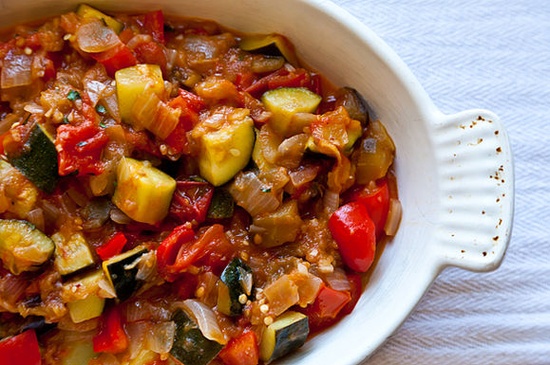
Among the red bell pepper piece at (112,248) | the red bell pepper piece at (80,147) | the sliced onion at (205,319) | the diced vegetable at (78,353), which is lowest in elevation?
the diced vegetable at (78,353)

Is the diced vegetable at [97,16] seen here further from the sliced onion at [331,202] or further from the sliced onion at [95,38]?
the sliced onion at [331,202]

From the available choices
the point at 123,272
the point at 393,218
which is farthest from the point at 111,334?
the point at 393,218

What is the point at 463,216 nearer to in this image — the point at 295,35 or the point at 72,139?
the point at 295,35

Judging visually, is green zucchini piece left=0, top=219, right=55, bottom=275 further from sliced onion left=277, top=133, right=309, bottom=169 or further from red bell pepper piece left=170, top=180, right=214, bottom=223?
sliced onion left=277, top=133, right=309, bottom=169

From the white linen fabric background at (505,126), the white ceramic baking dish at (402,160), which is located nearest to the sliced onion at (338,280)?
the white ceramic baking dish at (402,160)

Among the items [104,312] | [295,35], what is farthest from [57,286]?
[295,35]

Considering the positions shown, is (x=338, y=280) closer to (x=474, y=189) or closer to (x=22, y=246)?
(x=474, y=189)

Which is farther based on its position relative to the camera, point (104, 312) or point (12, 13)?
point (12, 13)
